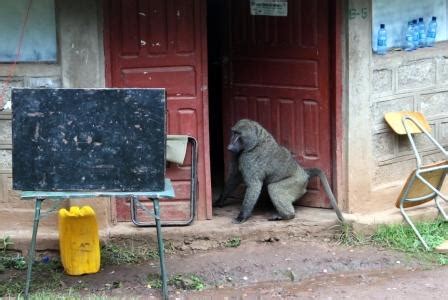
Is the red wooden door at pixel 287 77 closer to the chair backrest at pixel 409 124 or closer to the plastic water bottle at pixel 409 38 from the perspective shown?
the chair backrest at pixel 409 124

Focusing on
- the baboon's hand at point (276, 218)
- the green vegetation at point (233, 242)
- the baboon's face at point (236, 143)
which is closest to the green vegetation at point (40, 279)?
the green vegetation at point (233, 242)

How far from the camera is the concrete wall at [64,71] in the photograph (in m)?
7.36

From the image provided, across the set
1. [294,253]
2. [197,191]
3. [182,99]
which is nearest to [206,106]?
[182,99]

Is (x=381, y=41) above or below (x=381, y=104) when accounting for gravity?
above

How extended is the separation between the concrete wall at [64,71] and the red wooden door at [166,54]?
149 millimetres

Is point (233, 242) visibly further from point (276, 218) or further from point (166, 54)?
point (166, 54)

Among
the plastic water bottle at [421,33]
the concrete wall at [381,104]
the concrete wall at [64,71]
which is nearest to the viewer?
the concrete wall at [64,71]

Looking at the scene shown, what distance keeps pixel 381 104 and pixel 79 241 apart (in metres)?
3.02

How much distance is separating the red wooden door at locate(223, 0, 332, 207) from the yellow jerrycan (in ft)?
7.32

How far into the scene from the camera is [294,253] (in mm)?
7727

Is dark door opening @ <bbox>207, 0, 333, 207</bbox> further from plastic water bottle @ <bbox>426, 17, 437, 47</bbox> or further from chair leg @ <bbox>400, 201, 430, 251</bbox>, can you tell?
plastic water bottle @ <bbox>426, 17, 437, 47</bbox>

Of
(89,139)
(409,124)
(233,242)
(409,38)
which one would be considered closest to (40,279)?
(89,139)

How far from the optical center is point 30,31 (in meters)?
7.42

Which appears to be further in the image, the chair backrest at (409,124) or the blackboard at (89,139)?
the chair backrest at (409,124)
